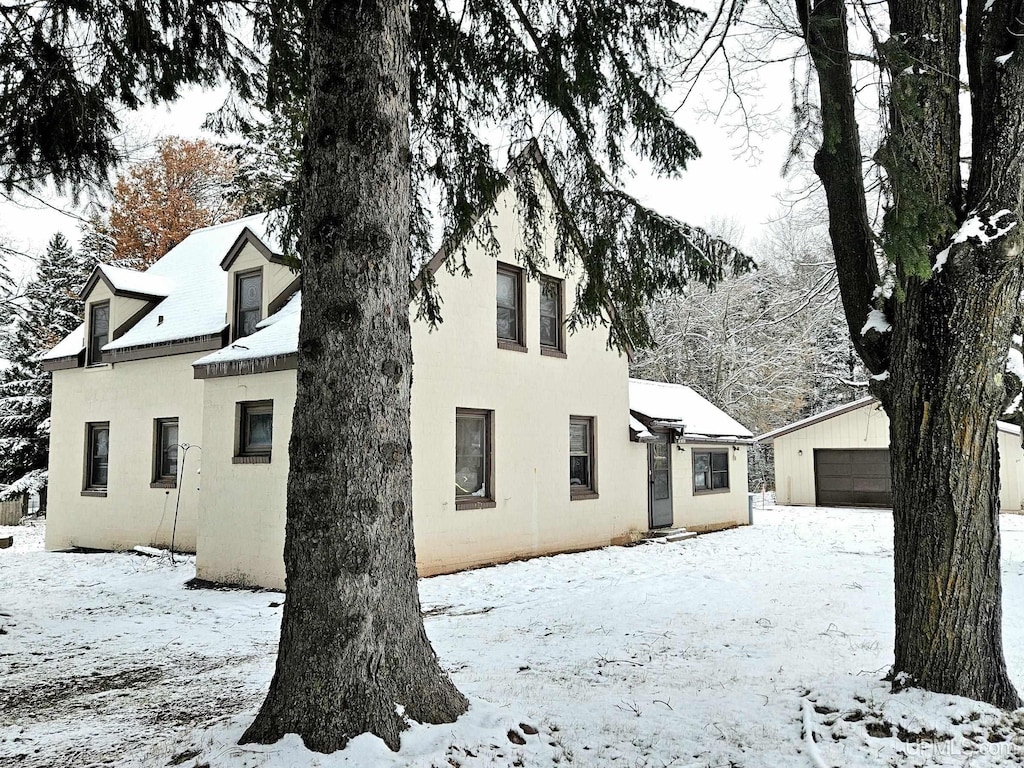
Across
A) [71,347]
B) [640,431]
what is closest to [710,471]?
[640,431]

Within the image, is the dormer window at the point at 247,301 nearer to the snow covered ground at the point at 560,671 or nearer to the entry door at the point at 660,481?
the snow covered ground at the point at 560,671

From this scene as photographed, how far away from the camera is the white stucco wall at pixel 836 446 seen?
22.0 m

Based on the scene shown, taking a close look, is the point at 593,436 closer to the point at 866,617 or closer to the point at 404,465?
the point at 866,617

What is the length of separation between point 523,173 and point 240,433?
19.5ft

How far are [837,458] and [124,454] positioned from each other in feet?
68.9

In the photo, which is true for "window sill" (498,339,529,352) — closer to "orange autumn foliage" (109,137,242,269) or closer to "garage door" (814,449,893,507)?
"orange autumn foliage" (109,137,242,269)

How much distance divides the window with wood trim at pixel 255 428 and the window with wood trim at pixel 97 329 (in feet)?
20.7

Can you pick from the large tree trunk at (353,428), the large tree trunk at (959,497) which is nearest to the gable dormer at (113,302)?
the large tree trunk at (353,428)

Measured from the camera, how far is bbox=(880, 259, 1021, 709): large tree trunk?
4531 millimetres

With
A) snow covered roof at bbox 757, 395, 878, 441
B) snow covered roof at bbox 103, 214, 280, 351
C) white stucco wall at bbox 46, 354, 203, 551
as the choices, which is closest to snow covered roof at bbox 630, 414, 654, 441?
snow covered roof at bbox 103, 214, 280, 351

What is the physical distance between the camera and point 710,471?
61.6 ft

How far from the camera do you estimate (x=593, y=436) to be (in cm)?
1439

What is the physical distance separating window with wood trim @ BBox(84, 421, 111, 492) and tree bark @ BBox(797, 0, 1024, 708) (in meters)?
14.5

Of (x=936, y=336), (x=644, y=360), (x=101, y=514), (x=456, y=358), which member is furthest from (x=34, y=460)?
(x=936, y=336)
